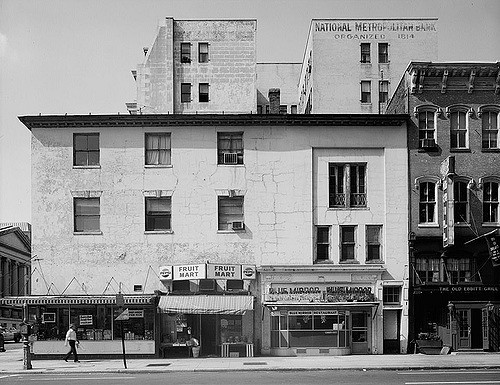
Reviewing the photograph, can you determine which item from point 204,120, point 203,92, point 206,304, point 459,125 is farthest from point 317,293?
point 203,92

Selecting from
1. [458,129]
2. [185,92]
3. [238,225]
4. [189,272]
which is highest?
[185,92]

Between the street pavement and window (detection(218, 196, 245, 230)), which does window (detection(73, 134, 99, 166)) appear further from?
the street pavement

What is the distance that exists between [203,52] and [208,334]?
3117 centimetres

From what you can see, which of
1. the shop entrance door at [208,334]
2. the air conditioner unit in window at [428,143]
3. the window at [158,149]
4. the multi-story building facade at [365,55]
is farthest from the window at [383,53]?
the shop entrance door at [208,334]

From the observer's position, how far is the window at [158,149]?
1479 inches

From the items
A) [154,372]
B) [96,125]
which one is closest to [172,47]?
[96,125]

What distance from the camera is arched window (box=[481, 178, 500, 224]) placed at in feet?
123

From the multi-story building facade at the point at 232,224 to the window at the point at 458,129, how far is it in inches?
102

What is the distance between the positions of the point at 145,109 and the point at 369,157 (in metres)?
28.3

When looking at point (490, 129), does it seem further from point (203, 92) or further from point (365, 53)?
point (203, 92)

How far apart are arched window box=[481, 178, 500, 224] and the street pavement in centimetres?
672

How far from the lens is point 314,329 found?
36.2 m

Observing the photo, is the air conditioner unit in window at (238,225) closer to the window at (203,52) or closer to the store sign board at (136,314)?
the store sign board at (136,314)

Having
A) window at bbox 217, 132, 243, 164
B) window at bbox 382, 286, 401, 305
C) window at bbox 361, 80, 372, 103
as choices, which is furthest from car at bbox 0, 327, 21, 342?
window at bbox 382, 286, 401, 305
